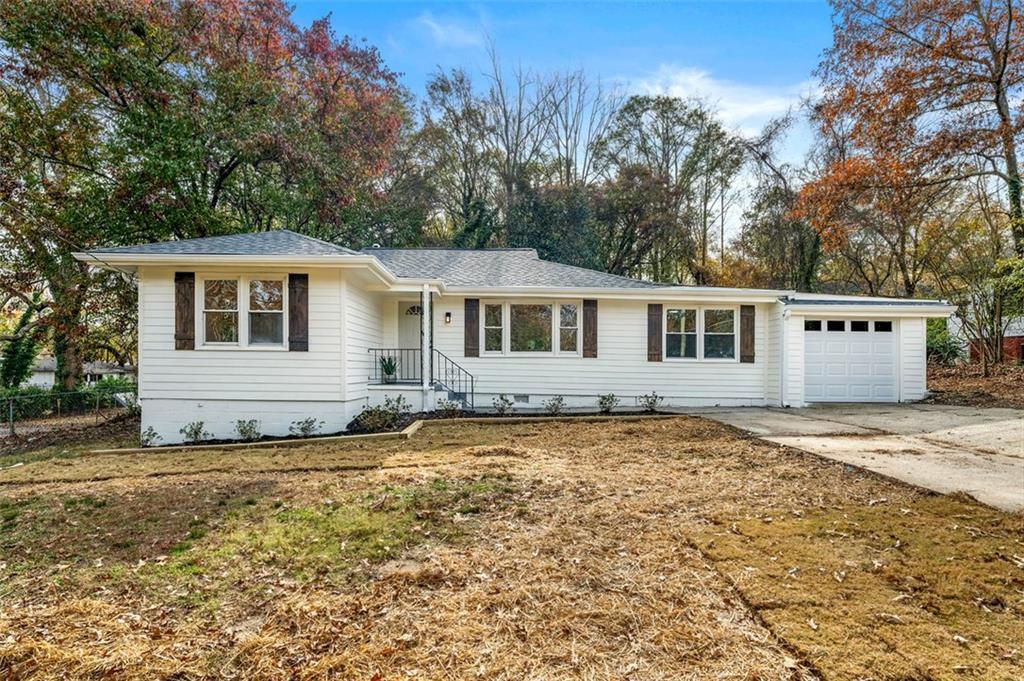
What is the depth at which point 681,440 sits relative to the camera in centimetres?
781

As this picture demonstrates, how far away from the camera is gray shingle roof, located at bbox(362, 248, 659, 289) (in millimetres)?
12227


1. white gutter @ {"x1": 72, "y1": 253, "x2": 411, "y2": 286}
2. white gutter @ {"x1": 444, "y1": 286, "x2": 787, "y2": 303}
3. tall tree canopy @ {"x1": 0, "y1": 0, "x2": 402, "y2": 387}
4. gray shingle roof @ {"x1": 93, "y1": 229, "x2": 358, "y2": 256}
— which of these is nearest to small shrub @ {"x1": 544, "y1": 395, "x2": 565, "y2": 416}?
white gutter @ {"x1": 444, "y1": 286, "x2": 787, "y2": 303}

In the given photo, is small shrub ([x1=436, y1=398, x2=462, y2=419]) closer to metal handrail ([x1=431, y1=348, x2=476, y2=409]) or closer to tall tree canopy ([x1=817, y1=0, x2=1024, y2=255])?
metal handrail ([x1=431, y1=348, x2=476, y2=409])

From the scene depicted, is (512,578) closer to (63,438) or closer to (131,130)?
(63,438)

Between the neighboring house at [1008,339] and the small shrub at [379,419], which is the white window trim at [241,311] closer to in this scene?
the small shrub at [379,419]

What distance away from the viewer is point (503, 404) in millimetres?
11594

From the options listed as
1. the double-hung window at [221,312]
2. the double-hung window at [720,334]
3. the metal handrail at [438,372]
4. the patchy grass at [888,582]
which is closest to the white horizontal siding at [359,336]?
the metal handrail at [438,372]

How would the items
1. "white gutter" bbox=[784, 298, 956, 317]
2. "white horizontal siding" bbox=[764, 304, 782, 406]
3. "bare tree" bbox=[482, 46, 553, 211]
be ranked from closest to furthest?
"white horizontal siding" bbox=[764, 304, 782, 406]
"white gutter" bbox=[784, 298, 956, 317]
"bare tree" bbox=[482, 46, 553, 211]

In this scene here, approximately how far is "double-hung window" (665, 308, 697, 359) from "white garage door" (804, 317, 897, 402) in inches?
A: 115

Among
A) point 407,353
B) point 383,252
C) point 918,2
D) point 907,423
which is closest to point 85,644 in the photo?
point 407,353

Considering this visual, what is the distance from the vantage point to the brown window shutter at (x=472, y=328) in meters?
12.1

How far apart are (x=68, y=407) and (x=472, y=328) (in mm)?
13112

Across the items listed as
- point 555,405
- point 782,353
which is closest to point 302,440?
point 555,405

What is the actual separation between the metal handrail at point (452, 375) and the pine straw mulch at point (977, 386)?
10924 mm
